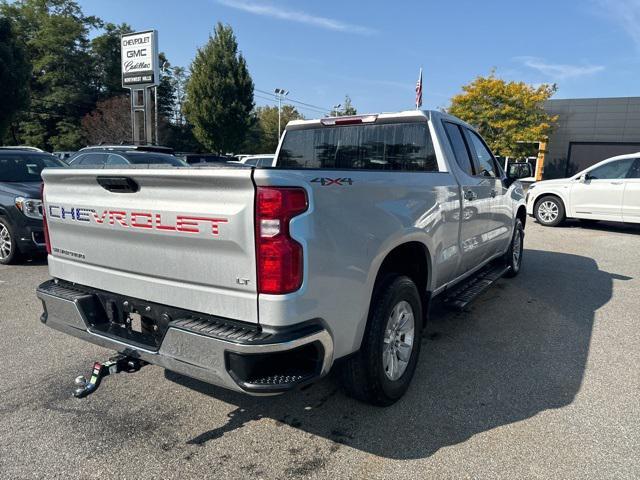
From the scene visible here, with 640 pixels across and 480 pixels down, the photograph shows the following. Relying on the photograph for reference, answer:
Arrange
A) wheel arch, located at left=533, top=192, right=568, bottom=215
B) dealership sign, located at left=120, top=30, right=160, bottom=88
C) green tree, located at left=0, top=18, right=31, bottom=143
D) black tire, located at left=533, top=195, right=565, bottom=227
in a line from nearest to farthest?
1. wheel arch, located at left=533, top=192, right=568, bottom=215
2. black tire, located at left=533, top=195, right=565, bottom=227
3. dealership sign, located at left=120, top=30, right=160, bottom=88
4. green tree, located at left=0, top=18, right=31, bottom=143

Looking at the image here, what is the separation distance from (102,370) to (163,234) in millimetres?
897

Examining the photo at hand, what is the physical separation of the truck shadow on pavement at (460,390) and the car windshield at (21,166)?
5.78 m

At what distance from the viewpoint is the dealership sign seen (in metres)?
23.3

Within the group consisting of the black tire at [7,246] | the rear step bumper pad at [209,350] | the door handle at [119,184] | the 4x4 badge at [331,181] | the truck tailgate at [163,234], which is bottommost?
the black tire at [7,246]

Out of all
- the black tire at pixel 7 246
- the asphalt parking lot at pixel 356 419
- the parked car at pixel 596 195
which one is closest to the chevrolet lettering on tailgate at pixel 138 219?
the asphalt parking lot at pixel 356 419

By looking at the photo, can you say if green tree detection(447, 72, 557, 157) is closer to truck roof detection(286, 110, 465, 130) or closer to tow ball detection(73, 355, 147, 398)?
truck roof detection(286, 110, 465, 130)

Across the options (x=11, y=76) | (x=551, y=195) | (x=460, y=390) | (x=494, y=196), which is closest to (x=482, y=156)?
(x=494, y=196)

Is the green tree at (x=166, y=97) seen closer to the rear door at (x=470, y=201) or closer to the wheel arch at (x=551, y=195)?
the wheel arch at (x=551, y=195)

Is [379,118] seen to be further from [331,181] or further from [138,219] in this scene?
[138,219]

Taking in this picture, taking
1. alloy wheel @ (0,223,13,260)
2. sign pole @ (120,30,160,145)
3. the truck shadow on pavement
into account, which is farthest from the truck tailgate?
sign pole @ (120,30,160,145)

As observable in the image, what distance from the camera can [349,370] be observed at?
2.79m

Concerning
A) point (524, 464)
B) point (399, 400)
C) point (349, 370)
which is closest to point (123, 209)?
point (349, 370)

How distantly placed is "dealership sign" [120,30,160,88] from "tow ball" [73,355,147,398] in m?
23.7

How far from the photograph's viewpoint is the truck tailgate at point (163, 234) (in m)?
2.15
